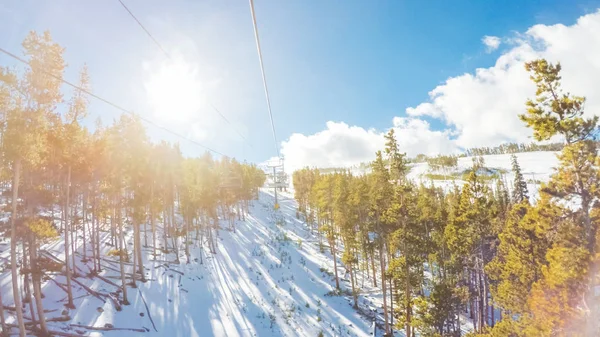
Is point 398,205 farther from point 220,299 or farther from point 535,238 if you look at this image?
point 220,299

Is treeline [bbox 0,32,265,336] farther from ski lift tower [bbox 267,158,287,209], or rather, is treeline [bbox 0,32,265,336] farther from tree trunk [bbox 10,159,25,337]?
ski lift tower [bbox 267,158,287,209]

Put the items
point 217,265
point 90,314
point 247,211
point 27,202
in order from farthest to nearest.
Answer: point 247,211 < point 217,265 < point 90,314 < point 27,202

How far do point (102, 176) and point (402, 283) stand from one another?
27.1 metres

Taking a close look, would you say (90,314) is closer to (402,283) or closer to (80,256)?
(80,256)

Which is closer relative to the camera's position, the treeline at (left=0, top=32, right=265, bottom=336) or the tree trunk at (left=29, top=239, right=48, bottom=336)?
the treeline at (left=0, top=32, right=265, bottom=336)

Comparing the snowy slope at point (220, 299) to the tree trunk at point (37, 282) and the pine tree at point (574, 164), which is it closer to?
the tree trunk at point (37, 282)

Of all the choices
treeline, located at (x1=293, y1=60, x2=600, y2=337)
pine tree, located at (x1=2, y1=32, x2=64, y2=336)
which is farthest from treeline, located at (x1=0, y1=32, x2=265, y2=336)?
treeline, located at (x1=293, y1=60, x2=600, y2=337)

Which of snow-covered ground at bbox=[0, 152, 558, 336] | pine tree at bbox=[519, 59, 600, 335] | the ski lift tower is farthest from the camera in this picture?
the ski lift tower

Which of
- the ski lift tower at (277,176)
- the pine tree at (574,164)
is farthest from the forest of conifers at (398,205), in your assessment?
the ski lift tower at (277,176)

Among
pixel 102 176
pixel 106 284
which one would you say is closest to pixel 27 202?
pixel 102 176

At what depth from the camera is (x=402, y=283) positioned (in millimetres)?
23469

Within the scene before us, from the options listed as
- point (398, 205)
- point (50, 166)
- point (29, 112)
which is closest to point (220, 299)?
point (50, 166)

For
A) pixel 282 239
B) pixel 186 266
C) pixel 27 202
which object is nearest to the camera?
pixel 27 202

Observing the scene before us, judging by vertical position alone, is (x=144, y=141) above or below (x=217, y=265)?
above
